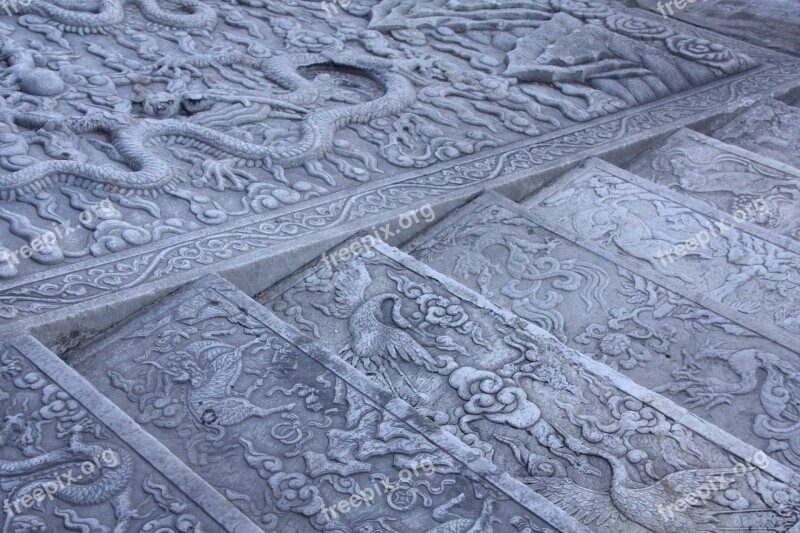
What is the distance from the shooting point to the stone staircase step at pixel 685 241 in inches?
138

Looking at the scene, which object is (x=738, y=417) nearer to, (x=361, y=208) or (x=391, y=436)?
(x=391, y=436)

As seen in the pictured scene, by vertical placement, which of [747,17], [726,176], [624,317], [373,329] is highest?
[747,17]

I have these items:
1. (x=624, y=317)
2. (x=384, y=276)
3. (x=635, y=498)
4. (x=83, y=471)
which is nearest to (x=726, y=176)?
(x=624, y=317)

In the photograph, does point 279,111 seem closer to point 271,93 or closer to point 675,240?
point 271,93

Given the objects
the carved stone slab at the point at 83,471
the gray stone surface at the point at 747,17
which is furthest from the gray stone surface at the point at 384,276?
the gray stone surface at the point at 747,17

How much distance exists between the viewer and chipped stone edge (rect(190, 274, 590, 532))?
2.28 metres

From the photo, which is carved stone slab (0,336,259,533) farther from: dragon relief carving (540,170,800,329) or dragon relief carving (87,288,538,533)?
dragon relief carving (540,170,800,329)

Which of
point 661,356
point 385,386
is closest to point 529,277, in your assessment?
point 661,356

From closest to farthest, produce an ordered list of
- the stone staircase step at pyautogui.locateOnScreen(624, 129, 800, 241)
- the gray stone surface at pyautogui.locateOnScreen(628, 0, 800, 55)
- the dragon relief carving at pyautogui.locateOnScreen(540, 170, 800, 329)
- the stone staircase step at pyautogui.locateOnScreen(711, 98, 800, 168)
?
the dragon relief carving at pyautogui.locateOnScreen(540, 170, 800, 329), the stone staircase step at pyautogui.locateOnScreen(624, 129, 800, 241), the stone staircase step at pyautogui.locateOnScreen(711, 98, 800, 168), the gray stone surface at pyautogui.locateOnScreen(628, 0, 800, 55)

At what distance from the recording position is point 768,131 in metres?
5.08

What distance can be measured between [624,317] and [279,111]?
1875 millimetres

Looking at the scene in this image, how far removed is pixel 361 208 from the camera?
370 cm

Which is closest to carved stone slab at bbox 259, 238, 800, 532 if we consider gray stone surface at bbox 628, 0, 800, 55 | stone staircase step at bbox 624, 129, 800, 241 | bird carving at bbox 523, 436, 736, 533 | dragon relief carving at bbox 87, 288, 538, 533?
bird carving at bbox 523, 436, 736, 533

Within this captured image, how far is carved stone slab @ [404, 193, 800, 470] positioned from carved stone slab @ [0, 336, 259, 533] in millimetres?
1573
